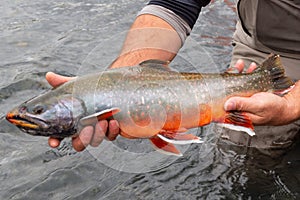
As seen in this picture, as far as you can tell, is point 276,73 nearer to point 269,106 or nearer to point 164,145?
point 269,106

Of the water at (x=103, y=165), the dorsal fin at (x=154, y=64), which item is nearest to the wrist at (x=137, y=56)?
the dorsal fin at (x=154, y=64)

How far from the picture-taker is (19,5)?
19.4ft

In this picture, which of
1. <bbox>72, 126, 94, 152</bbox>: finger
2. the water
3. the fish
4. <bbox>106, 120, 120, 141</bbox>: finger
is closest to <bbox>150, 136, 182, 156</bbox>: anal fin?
the fish

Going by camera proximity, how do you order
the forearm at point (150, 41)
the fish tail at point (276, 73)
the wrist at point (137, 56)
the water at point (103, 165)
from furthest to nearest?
the water at point (103, 165)
the forearm at point (150, 41)
the wrist at point (137, 56)
the fish tail at point (276, 73)

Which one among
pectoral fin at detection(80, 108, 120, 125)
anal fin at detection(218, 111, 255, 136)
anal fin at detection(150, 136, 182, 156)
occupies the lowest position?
anal fin at detection(150, 136, 182, 156)

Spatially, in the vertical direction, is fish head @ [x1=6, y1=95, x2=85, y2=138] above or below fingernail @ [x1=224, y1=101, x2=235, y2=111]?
above

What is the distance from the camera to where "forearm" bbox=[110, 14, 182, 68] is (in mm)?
2826

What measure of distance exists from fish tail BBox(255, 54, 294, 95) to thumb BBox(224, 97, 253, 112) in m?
0.24

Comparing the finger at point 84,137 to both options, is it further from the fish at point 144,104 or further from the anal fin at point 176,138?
the anal fin at point 176,138

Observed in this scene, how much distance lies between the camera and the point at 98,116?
215 cm

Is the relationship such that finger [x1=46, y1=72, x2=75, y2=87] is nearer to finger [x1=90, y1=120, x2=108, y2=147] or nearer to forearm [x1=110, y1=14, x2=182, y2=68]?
finger [x1=90, y1=120, x2=108, y2=147]

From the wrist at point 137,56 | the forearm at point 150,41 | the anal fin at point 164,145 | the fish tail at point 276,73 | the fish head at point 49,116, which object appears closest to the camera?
the fish head at point 49,116

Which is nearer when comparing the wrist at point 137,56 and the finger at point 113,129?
the finger at point 113,129

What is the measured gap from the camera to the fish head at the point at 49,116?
82.2 inches
